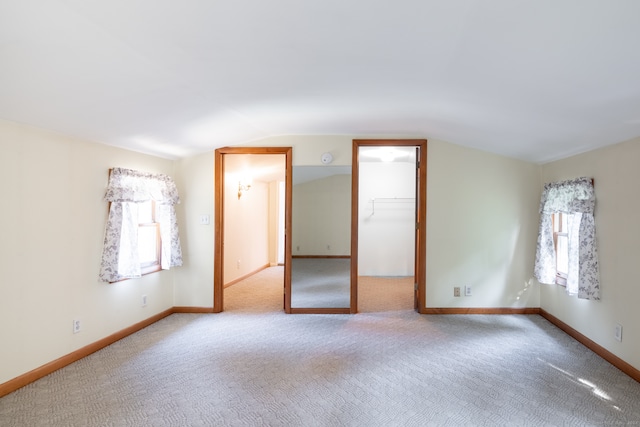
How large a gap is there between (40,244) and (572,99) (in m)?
3.98

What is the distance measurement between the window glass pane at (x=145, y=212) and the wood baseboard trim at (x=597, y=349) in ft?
15.7

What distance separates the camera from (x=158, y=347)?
10.4 ft

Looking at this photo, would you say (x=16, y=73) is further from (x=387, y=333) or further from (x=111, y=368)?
(x=387, y=333)

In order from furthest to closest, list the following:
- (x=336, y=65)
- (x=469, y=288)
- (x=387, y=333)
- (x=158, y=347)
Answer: (x=469, y=288) < (x=387, y=333) < (x=158, y=347) < (x=336, y=65)

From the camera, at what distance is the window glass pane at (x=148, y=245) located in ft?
12.8

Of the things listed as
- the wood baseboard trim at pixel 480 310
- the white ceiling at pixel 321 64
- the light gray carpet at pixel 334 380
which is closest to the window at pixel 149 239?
the light gray carpet at pixel 334 380

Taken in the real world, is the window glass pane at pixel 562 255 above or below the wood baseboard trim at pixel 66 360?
above

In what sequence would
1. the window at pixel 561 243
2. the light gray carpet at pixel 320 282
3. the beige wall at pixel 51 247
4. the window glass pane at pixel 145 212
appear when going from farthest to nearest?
the light gray carpet at pixel 320 282
the window glass pane at pixel 145 212
the window at pixel 561 243
the beige wall at pixel 51 247

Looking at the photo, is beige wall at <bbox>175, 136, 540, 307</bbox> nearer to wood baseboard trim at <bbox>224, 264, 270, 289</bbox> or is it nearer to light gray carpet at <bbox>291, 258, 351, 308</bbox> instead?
light gray carpet at <bbox>291, 258, 351, 308</bbox>

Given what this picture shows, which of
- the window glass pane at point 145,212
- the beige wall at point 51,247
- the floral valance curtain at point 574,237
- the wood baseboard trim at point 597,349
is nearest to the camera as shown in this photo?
the beige wall at point 51,247

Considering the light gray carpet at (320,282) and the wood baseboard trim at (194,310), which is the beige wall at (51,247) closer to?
the wood baseboard trim at (194,310)

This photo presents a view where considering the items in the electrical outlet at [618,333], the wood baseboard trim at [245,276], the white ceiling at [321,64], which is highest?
the white ceiling at [321,64]

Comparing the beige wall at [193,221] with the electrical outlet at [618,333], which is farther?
the beige wall at [193,221]

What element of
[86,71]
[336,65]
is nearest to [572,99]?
[336,65]
